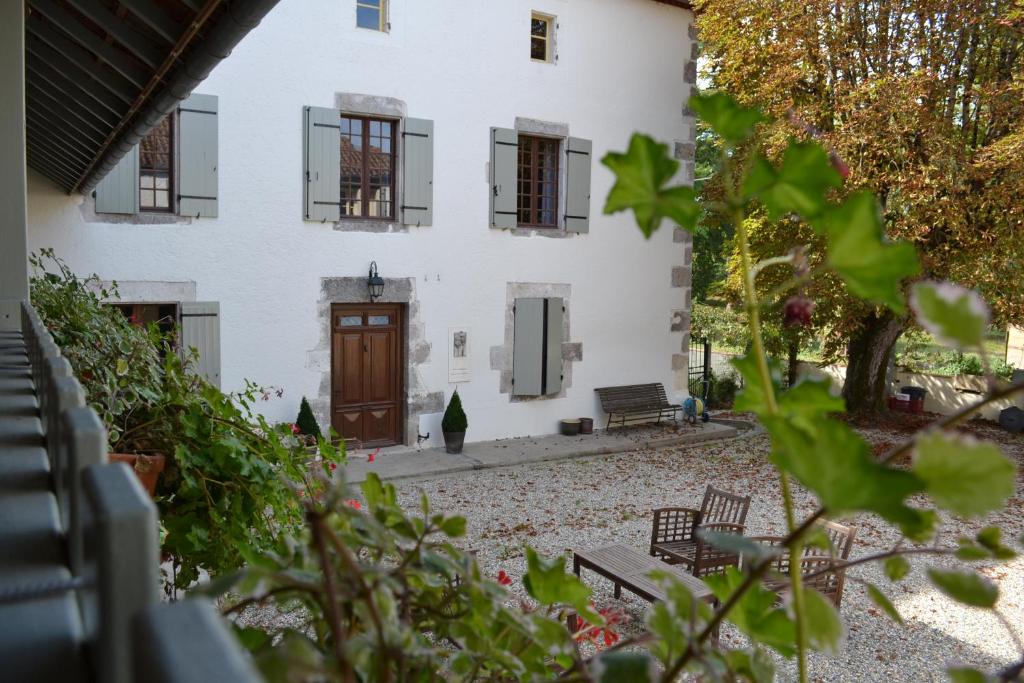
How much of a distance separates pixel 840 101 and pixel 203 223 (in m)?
7.83

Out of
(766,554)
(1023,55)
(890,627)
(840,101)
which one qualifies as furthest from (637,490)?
(766,554)

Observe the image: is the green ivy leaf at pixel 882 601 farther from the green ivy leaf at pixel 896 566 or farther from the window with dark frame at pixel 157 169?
the window with dark frame at pixel 157 169

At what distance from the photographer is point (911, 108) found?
9578mm

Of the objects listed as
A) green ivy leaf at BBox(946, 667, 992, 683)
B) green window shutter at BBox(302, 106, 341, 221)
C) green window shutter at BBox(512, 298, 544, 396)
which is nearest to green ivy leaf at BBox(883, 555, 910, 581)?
green ivy leaf at BBox(946, 667, 992, 683)

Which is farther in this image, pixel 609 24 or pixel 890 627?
pixel 609 24

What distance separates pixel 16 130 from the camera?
8.61ft

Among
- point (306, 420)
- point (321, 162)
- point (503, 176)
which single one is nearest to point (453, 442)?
point (306, 420)

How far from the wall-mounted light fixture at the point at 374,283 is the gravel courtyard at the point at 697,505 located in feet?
7.15

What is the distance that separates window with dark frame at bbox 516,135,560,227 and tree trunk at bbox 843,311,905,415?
17.4ft

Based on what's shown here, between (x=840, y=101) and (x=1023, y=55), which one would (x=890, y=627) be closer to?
(x=840, y=101)

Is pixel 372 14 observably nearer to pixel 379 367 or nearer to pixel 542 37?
pixel 542 37

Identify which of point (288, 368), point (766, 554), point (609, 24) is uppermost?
point (609, 24)

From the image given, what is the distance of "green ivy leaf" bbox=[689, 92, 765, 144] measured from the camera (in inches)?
22.4

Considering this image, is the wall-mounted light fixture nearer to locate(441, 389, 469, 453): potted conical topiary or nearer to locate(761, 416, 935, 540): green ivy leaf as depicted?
locate(441, 389, 469, 453): potted conical topiary
